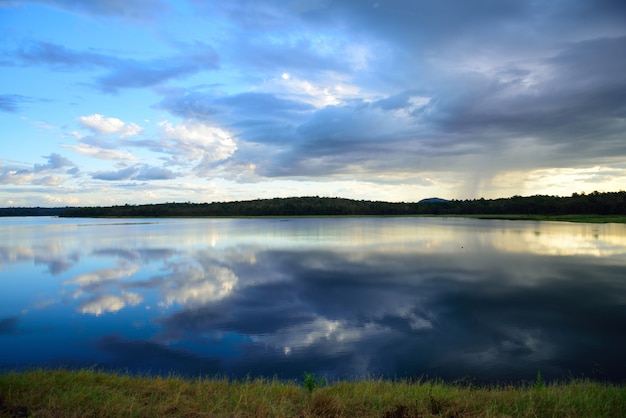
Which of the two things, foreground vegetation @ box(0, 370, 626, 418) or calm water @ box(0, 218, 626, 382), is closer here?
foreground vegetation @ box(0, 370, 626, 418)

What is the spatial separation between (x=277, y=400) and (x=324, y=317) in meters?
7.33

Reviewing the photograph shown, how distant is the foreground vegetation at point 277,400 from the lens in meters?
6.04

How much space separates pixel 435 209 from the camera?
15288 centimetres

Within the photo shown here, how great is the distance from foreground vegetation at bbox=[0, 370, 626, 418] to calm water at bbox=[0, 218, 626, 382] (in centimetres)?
213

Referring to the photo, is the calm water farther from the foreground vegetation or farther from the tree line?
the tree line

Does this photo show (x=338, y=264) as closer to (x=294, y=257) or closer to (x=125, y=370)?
(x=294, y=257)

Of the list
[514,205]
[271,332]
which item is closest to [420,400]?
[271,332]

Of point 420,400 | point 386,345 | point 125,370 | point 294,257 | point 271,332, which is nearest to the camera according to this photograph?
point 420,400

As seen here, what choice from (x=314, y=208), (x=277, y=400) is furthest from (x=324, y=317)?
(x=314, y=208)

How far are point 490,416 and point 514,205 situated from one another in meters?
138

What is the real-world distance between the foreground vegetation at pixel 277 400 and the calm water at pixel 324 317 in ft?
6.98

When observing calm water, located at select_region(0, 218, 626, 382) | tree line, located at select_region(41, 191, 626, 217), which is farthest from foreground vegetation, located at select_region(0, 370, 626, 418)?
tree line, located at select_region(41, 191, 626, 217)

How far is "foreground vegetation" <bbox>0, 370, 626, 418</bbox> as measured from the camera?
604cm

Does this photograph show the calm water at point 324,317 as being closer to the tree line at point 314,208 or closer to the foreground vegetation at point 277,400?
the foreground vegetation at point 277,400
